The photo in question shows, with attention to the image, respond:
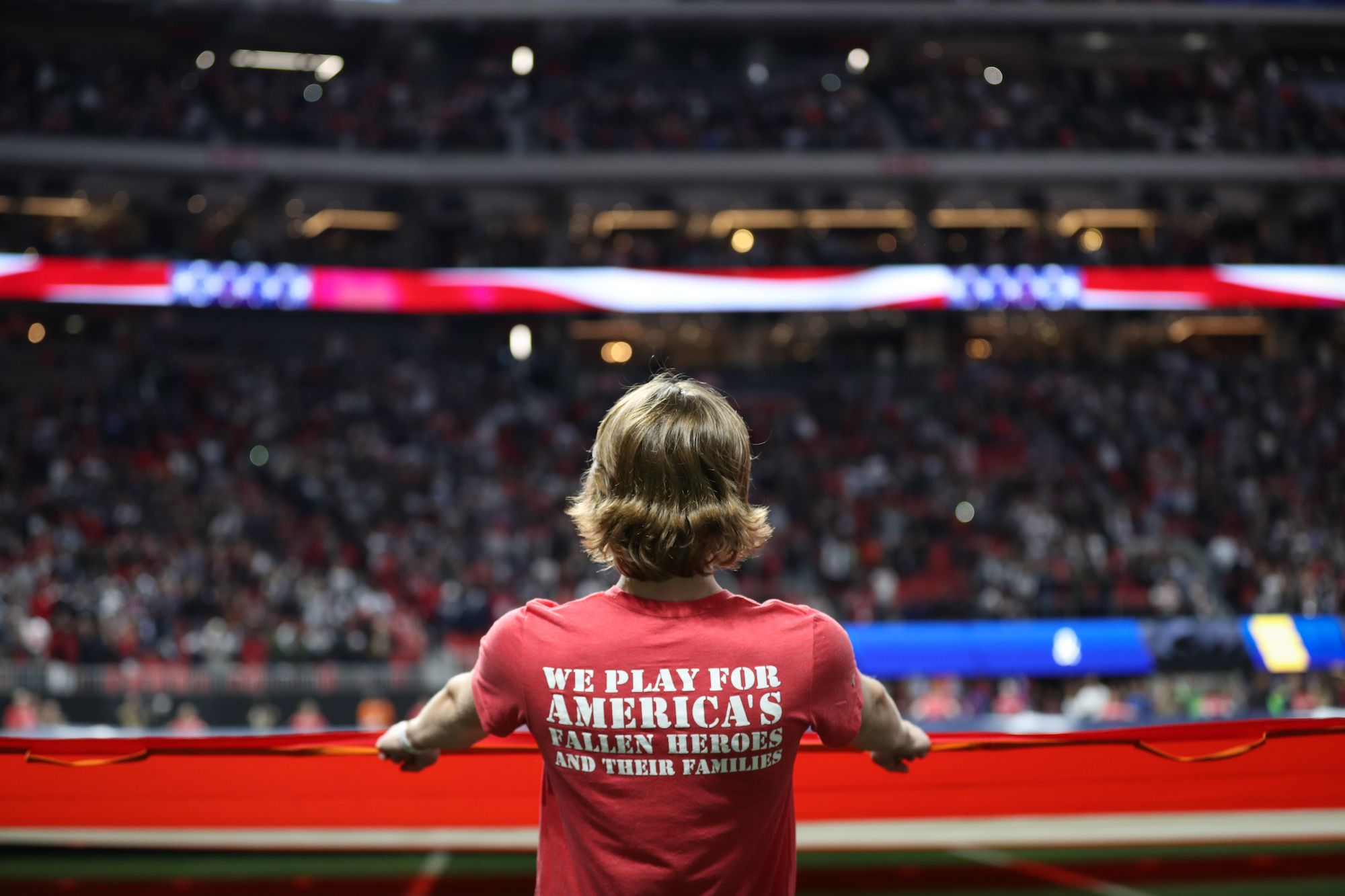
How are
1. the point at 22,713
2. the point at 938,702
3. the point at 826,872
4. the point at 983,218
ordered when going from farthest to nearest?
1. the point at 983,218
2. the point at 938,702
3. the point at 22,713
4. the point at 826,872

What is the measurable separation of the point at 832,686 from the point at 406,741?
835mm

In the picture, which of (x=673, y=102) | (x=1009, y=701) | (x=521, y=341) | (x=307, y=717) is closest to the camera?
(x=307, y=717)

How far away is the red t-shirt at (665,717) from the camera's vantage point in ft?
6.41

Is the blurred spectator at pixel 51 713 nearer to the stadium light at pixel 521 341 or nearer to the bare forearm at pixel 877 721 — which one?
the bare forearm at pixel 877 721

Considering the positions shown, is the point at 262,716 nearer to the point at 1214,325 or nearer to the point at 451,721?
the point at 451,721

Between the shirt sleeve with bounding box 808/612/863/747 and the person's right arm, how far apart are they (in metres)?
0.05

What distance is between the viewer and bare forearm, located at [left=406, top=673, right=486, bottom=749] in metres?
2.14

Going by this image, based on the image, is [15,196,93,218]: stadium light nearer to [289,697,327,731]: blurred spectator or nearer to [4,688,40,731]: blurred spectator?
[4,688,40,731]: blurred spectator

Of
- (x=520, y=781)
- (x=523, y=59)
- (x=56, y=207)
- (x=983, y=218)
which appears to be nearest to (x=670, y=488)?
(x=520, y=781)

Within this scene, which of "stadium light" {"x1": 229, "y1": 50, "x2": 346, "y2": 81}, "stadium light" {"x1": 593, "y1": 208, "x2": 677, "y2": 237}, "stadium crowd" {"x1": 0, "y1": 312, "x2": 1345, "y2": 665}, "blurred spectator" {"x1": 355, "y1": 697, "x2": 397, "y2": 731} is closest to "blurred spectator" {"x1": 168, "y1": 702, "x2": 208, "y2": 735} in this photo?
"stadium crowd" {"x1": 0, "y1": 312, "x2": 1345, "y2": 665}

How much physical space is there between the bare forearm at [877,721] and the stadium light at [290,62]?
33.7 m

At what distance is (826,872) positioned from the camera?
5.60 m

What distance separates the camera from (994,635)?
64.3ft

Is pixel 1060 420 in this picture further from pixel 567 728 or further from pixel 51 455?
pixel 567 728
